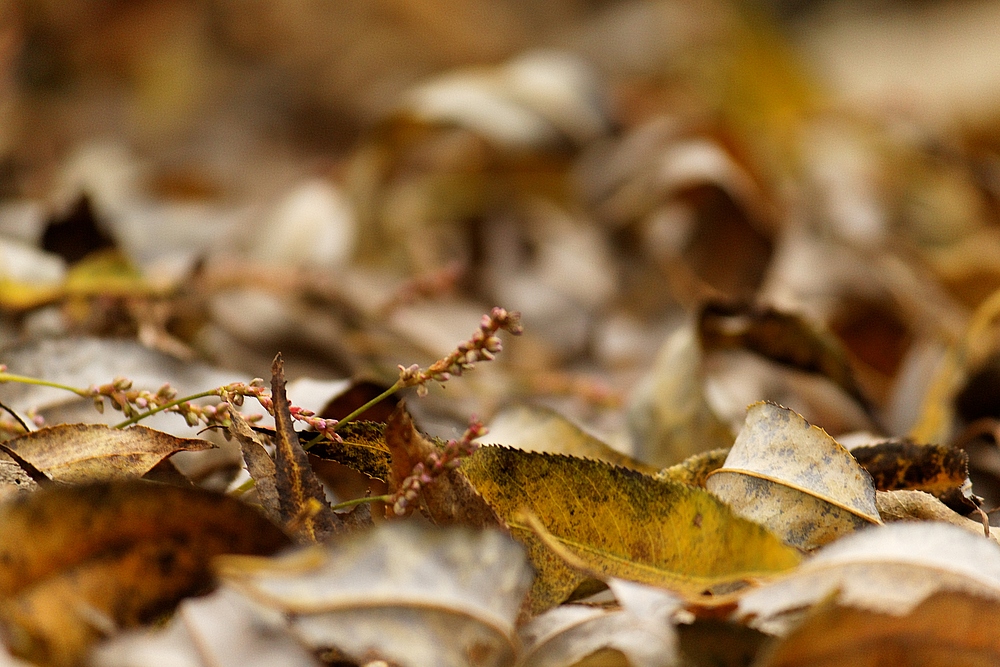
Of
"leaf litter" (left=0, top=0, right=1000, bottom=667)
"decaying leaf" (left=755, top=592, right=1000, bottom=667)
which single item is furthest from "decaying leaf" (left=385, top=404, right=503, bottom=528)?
"decaying leaf" (left=755, top=592, right=1000, bottom=667)

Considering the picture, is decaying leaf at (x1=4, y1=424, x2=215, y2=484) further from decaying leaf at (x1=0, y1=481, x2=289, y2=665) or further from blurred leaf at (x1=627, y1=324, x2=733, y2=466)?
blurred leaf at (x1=627, y1=324, x2=733, y2=466)

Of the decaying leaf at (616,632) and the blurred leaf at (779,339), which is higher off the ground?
the blurred leaf at (779,339)

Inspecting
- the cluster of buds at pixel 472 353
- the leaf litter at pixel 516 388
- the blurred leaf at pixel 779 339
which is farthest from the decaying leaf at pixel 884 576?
the blurred leaf at pixel 779 339

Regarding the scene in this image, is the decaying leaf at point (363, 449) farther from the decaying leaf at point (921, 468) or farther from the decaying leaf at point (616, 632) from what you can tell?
the decaying leaf at point (921, 468)

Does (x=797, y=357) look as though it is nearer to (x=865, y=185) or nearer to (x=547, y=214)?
(x=547, y=214)

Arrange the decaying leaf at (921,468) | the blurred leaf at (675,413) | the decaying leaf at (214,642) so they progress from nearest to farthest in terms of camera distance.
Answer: the decaying leaf at (214,642) < the decaying leaf at (921,468) < the blurred leaf at (675,413)

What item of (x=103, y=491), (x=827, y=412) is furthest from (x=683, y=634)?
(x=827, y=412)

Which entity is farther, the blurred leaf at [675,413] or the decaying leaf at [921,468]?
the blurred leaf at [675,413]

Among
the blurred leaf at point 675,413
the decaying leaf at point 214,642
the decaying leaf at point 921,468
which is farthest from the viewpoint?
the blurred leaf at point 675,413

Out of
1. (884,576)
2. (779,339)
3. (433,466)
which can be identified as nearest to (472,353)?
(433,466)
